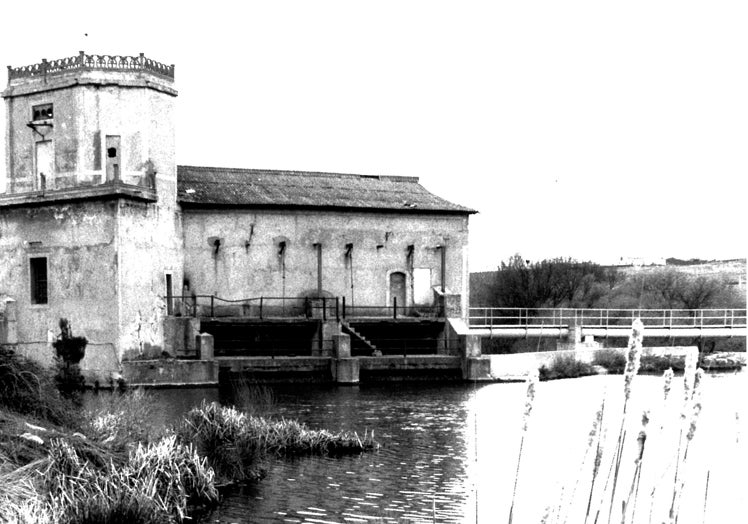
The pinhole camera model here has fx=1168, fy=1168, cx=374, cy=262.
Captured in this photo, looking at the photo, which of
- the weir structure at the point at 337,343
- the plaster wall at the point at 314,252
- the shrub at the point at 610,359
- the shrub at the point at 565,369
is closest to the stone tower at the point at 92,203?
the plaster wall at the point at 314,252

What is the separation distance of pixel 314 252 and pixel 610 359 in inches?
432

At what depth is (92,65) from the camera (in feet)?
118

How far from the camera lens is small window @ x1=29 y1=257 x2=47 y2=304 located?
3597cm

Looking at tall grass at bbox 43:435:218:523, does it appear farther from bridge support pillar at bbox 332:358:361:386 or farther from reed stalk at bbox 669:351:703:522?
bridge support pillar at bbox 332:358:361:386

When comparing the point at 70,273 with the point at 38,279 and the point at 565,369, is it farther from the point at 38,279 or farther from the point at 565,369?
the point at 565,369

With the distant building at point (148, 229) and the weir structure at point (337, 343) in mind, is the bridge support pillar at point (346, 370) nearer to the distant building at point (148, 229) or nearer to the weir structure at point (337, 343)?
the weir structure at point (337, 343)

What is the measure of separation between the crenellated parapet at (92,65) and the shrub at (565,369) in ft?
51.2

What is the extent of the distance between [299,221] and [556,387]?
11066 millimetres

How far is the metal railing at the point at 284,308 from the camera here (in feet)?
124

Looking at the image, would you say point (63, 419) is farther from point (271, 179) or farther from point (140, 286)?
point (271, 179)

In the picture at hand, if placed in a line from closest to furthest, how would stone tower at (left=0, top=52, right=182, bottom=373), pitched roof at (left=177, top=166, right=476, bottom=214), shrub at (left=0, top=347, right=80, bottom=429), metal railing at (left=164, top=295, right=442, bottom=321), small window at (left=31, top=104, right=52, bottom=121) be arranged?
1. shrub at (left=0, top=347, right=80, bottom=429)
2. stone tower at (left=0, top=52, right=182, bottom=373)
3. small window at (left=31, top=104, right=52, bottom=121)
4. metal railing at (left=164, top=295, right=442, bottom=321)
5. pitched roof at (left=177, top=166, right=476, bottom=214)

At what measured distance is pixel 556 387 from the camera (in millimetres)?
34094

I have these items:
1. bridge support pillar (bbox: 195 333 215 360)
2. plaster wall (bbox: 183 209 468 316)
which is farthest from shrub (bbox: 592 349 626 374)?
bridge support pillar (bbox: 195 333 215 360)

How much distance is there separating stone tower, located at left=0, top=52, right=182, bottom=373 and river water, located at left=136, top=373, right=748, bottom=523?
229 inches
